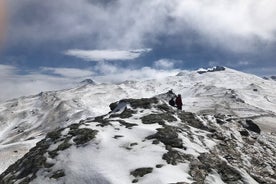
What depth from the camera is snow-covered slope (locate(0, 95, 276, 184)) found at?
28.2 metres

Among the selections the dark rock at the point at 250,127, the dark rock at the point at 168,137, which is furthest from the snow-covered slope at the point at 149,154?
the dark rock at the point at 250,127

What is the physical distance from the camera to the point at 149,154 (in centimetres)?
3084

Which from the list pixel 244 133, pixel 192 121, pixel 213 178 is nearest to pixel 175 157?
pixel 213 178

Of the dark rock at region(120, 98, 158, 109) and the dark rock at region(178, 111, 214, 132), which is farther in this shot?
the dark rock at region(120, 98, 158, 109)

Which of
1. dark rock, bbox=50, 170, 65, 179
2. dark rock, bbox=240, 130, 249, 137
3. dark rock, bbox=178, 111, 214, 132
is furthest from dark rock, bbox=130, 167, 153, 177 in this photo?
dark rock, bbox=240, 130, 249, 137

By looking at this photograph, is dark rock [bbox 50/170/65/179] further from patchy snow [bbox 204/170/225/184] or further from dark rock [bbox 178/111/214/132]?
dark rock [bbox 178/111/214/132]

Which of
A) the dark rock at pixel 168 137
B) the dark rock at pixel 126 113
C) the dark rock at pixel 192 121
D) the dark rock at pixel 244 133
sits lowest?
the dark rock at pixel 244 133

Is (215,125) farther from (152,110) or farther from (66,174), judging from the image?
(66,174)

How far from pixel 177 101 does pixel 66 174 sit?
25.7m

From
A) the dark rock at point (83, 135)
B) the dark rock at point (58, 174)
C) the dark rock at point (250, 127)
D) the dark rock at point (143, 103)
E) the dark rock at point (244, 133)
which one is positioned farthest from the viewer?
the dark rock at point (250, 127)

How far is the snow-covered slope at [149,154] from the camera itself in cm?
2819

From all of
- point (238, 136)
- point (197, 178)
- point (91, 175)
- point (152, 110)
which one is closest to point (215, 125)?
point (238, 136)

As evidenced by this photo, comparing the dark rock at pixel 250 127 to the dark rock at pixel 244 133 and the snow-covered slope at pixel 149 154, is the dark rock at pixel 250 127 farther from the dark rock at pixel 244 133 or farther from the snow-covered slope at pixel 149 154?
the snow-covered slope at pixel 149 154

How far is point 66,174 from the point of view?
28.9 metres
